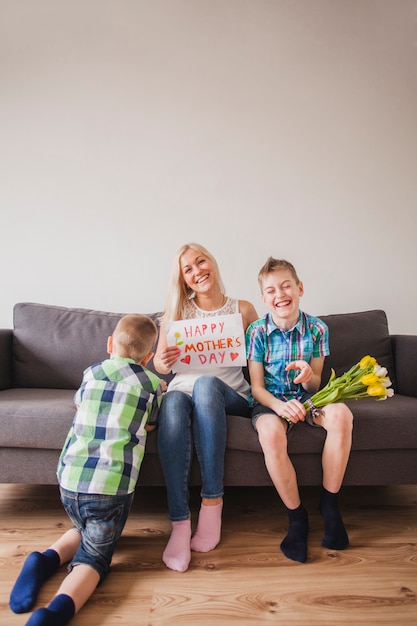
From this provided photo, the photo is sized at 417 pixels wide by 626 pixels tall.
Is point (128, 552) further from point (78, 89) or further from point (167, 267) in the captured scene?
point (78, 89)

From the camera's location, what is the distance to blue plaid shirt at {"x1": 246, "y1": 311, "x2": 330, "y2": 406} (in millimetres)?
1539

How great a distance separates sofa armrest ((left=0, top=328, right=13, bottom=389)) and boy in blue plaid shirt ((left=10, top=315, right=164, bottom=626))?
0.78m

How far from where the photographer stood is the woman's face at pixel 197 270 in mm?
1691

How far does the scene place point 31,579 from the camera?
3.49ft

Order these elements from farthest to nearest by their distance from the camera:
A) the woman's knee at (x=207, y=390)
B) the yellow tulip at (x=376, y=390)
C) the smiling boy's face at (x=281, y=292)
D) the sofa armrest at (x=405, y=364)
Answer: the sofa armrest at (x=405, y=364) → the smiling boy's face at (x=281, y=292) → the woman's knee at (x=207, y=390) → the yellow tulip at (x=376, y=390)

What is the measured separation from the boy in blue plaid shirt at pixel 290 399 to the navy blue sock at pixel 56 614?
63 cm

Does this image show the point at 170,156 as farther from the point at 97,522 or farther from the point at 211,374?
the point at 97,522

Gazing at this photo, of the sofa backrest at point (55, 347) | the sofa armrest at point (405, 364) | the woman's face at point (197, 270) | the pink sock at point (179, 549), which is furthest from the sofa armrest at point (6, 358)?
the sofa armrest at point (405, 364)

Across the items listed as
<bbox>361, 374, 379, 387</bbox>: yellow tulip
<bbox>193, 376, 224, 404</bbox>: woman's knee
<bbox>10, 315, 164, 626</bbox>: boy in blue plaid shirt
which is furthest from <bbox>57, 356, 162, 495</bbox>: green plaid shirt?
<bbox>361, 374, 379, 387</bbox>: yellow tulip

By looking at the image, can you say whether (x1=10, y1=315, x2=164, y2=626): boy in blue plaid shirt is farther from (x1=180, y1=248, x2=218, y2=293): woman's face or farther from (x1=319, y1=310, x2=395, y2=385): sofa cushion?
(x1=319, y1=310, x2=395, y2=385): sofa cushion

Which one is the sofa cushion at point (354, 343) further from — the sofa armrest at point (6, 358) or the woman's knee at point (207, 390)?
the sofa armrest at point (6, 358)

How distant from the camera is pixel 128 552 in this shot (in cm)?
129

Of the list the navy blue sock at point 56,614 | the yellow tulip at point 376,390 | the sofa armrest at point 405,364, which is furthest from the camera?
the sofa armrest at point 405,364

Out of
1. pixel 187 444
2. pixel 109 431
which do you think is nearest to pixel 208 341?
pixel 187 444
